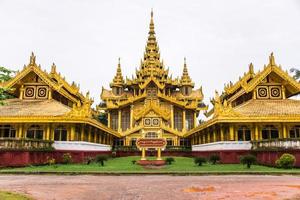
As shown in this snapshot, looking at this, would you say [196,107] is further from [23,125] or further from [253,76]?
[23,125]

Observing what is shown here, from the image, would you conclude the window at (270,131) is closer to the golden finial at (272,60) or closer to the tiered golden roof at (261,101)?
the tiered golden roof at (261,101)

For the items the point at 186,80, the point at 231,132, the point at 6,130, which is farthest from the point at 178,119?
the point at 6,130

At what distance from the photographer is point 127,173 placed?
15867 millimetres

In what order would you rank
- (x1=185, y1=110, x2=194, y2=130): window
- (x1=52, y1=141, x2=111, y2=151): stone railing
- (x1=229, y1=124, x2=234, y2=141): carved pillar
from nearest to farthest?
1. (x1=229, y1=124, x2=234, y2=141): carved pillar
2. (x1=52, y1=141, x2=111, y2=151): stone railing
3. (x1=185, y1=110, x2=194, y2=130): window

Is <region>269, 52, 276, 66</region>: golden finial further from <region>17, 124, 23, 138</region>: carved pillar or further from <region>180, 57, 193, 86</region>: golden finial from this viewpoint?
<region>180, 57, 193, 86</region>: golden finial

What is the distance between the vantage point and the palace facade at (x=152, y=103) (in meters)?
38.6

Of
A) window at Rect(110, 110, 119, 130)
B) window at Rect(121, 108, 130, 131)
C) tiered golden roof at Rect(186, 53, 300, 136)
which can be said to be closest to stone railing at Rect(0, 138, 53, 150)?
tiered golden roof at Rect(186, 53, 300, 136)

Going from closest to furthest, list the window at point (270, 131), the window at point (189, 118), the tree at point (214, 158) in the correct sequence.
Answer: the tree at point (214, 158), the window at point (270, 131), the window at point (189, 118)

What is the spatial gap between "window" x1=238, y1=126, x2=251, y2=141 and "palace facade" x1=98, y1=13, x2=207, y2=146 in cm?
1518

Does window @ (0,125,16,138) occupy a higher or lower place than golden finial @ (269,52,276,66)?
lower

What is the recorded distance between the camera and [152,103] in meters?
38.8

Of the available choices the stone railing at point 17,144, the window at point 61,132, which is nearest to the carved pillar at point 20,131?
the window at point 61,132

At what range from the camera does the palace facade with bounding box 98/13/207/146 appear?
38.6m

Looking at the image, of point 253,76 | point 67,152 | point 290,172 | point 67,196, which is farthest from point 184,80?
point 67,196
